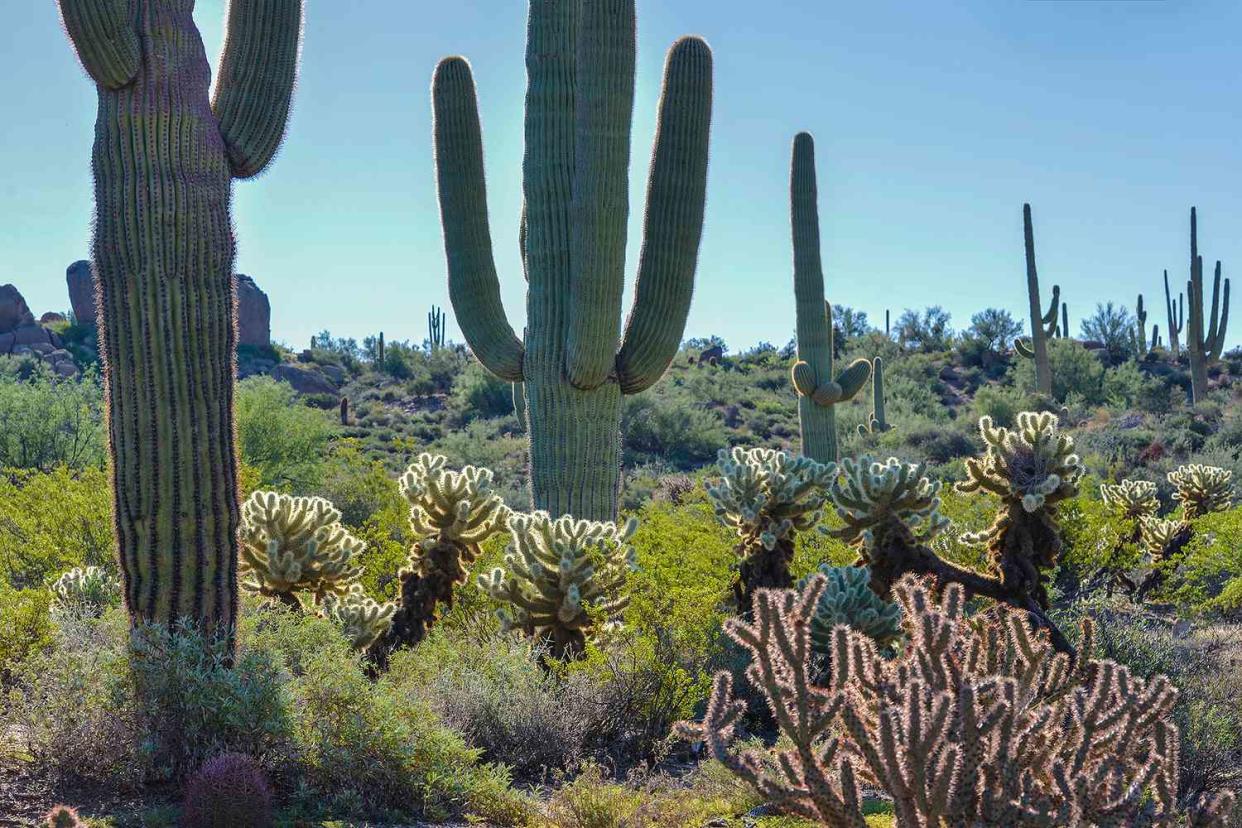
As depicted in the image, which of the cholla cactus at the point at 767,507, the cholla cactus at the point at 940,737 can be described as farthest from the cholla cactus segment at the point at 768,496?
the cholla cactus at the point at 940,737

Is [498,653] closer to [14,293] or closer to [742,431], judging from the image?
[742,431]

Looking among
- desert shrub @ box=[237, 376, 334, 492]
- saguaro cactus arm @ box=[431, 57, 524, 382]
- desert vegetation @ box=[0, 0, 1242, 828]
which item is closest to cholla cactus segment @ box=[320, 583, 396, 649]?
desert vegetation @ box=[0, 0, 1242, 828]

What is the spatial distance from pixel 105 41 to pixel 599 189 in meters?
4.55

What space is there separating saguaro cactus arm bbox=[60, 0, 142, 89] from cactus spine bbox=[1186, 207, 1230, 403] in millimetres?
33121

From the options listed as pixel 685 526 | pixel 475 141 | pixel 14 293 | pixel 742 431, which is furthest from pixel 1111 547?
pixel 14 293

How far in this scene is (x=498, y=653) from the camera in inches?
264

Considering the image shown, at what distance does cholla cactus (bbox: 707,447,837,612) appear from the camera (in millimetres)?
7336

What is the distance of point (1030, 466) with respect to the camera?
6.64 m

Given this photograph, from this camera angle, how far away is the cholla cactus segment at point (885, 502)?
6910 mm

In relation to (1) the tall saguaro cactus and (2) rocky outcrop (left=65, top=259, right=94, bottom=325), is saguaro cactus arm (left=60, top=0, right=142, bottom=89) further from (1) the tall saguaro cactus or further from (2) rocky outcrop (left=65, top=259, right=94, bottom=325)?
(2) rocky outcrop (left=65, top=259, right=94, bottom=325)

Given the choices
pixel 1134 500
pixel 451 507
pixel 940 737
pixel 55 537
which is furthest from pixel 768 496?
pixel 55 537

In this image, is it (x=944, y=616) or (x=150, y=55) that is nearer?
(x=944, y=616)

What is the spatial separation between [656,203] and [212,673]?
6.56m

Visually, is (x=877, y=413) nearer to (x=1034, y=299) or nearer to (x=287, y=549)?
(x=1034, y=299)
